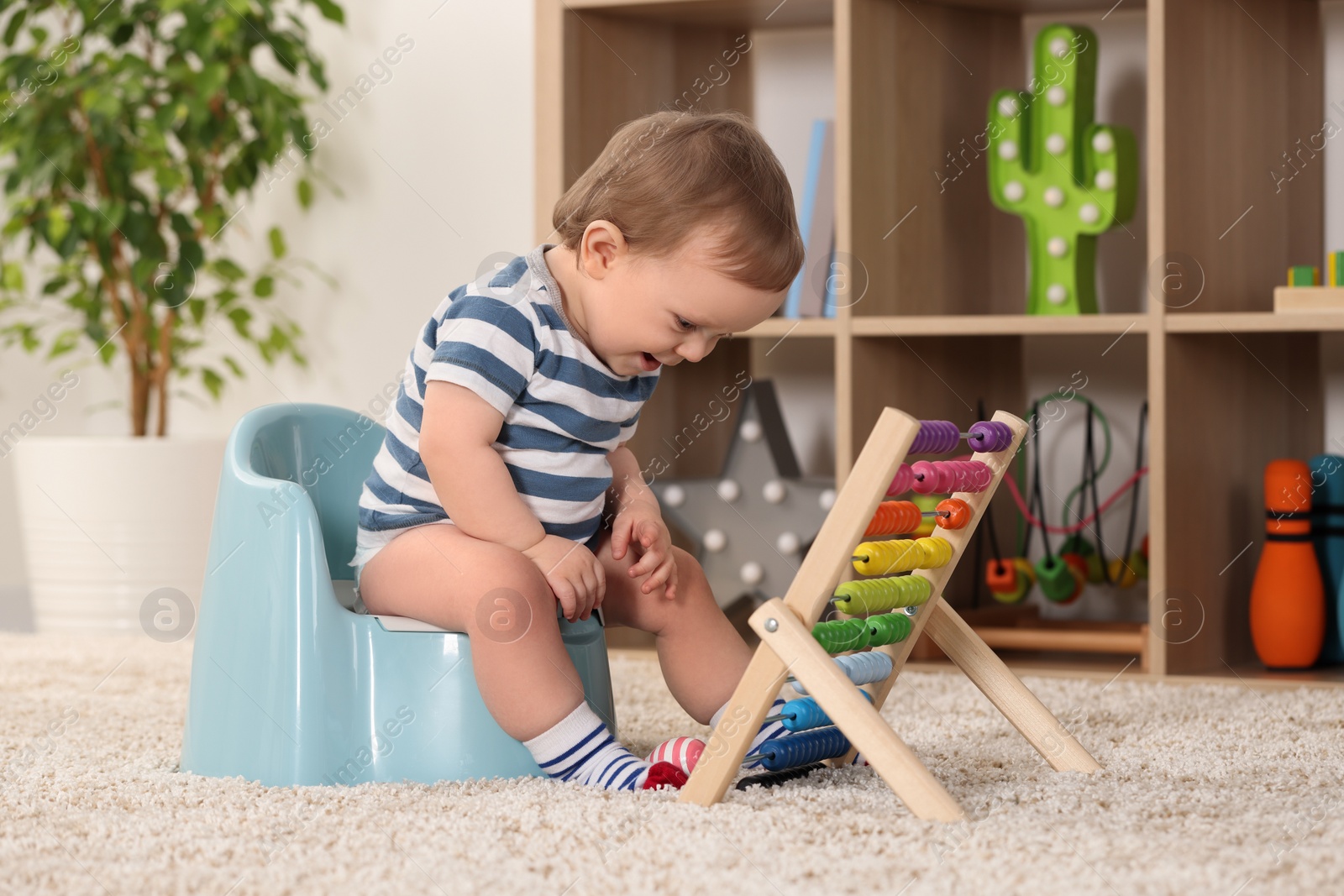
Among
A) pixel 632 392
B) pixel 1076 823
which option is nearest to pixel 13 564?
pixel 632 392

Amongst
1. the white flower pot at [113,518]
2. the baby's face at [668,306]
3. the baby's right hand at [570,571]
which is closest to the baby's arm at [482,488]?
the baby's right hand at [570,571]

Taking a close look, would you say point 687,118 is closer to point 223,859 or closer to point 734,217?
point 734,217

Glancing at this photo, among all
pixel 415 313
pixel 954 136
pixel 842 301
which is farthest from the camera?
pixel 415 313

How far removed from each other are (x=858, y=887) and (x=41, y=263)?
7.11 ft

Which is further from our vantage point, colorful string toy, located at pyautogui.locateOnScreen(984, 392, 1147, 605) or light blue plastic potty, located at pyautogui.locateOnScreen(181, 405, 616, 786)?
colorful string toy, located at pyautogui.locateOnScreen(984, 392, 1147, 605)

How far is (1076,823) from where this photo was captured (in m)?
0.86

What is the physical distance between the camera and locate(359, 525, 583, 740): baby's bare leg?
968 mm

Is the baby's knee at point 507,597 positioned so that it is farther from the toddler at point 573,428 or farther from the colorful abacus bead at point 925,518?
the colorful abacus bead at point 925,518

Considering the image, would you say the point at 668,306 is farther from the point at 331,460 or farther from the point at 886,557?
the point at 331,460

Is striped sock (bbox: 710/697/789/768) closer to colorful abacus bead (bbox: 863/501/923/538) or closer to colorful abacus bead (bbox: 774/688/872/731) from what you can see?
colorful abacus bead (bbox: 774/688/872/731)

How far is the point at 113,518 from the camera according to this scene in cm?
185

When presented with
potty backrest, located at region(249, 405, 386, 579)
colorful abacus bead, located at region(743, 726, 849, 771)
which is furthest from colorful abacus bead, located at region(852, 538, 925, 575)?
potty backrest, located at region(249, 405, 386, 579)

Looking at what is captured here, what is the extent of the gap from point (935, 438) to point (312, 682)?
0.46 metres

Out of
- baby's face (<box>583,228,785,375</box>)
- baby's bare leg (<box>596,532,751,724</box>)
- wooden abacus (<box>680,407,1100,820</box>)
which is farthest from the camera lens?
baby's bare leg (<box>596,532,751,724</box>)
